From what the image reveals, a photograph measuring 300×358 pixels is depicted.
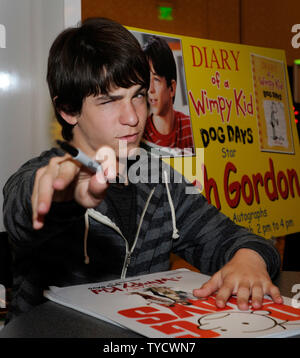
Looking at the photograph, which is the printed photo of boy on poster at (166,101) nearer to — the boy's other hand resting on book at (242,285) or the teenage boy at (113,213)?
the teenage boy at (113,213)

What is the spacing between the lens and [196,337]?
54 centimetres

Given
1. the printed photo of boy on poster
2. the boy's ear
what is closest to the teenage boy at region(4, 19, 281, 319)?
the boy's ear

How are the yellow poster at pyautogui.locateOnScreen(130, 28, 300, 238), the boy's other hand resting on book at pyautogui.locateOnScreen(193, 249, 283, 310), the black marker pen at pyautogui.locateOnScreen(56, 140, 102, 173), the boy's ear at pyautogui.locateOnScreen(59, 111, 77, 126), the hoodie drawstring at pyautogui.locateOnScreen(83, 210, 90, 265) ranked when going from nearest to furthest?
1. the black marker pen at pyautogui.locateOnScreen(56, 140, 102, 173)
2. the boy's other hand resting on book at pyautogui.locateOnScreen(193, 249, 283, 310)
3. the hoodie drawstring at pyautogui.locateOnScreen(83, 210, 90, 265)
4. the boy's ear at pyautogui.locateOnScreen(59, 111, 77, 126)
5. the yellow poster at pyautogui.locateOnScreen(130, 28, 300, 238)

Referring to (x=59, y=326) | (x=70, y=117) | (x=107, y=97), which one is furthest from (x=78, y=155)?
(x=70, y=117)

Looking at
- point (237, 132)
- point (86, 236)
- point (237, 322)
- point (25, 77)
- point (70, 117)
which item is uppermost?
point (25, 77)

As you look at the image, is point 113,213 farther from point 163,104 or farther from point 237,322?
point 163,104

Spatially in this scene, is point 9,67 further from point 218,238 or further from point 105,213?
point 218,238

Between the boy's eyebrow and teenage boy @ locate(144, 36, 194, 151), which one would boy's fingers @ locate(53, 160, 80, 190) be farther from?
teenage boy @ locate(144, 36, 194, 151)

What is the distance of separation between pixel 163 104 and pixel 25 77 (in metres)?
0.53

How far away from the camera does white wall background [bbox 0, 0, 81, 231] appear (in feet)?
5.63

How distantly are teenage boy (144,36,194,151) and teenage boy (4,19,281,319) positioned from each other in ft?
1.64

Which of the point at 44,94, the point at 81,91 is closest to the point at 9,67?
the point at 44,94

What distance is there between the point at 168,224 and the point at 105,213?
0.64 ft

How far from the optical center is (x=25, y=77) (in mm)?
1756
